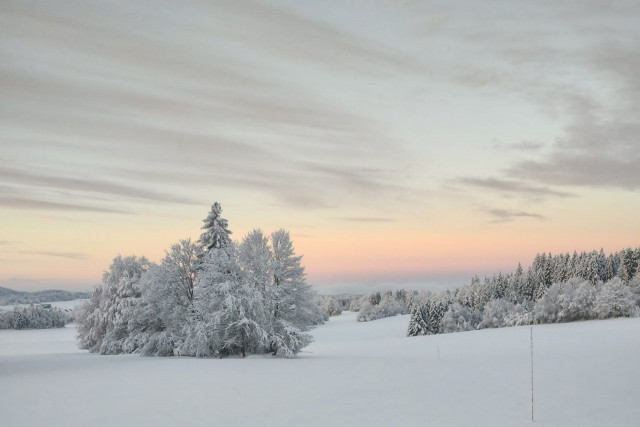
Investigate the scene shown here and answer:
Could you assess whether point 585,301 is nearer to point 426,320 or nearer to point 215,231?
point 426,320

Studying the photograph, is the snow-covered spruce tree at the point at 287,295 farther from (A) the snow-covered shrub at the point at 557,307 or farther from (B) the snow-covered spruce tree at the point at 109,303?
(A) the snow-covered shrub at the point at 557,307

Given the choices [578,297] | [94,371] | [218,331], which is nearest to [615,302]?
[578,297]

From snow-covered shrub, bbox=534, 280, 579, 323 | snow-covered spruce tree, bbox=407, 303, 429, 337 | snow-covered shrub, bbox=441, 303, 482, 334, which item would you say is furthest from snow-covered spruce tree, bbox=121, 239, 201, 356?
snow-covered shrub, bbox=441, 303, 482, 334

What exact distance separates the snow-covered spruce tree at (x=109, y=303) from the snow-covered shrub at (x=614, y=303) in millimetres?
59511

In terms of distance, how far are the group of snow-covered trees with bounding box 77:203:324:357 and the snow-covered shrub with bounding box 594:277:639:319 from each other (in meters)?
49.2

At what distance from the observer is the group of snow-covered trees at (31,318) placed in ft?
434

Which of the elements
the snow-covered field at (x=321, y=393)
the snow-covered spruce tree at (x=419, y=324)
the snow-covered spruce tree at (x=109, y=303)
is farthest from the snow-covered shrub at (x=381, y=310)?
the snow-covered field at (x=321, y=393)

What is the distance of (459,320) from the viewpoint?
101 meters

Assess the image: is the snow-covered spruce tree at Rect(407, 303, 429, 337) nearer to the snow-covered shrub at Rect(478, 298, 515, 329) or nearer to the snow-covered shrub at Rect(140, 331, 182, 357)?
the snow-covered shrub at Rect(478, 298, 515, 329)

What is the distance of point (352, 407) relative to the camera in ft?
51.7

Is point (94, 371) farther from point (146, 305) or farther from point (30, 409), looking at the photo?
point (146, 305)

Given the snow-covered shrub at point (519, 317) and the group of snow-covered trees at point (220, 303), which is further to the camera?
the snow-covered shrub at point (519, 317)

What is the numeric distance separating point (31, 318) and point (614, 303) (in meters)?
140

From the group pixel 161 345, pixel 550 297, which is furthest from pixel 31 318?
pixel 550 297
